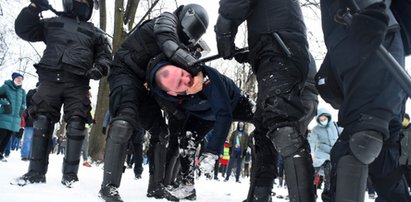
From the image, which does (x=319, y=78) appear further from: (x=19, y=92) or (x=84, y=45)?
(x=19, y=92)

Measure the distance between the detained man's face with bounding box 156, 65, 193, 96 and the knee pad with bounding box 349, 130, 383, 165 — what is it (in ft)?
A: 4.85

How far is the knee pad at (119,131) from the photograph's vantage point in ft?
8.87

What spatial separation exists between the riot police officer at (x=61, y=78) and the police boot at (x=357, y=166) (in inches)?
97.4

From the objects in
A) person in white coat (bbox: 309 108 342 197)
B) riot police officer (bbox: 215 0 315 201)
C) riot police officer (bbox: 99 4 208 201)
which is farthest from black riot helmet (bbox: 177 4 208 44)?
person in white coat (bbox: 309 108 342 197)

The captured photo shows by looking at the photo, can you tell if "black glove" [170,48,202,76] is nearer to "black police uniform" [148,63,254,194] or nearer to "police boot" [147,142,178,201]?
"black police uniform" [148,63,254,194]

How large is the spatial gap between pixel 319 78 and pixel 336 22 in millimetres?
331

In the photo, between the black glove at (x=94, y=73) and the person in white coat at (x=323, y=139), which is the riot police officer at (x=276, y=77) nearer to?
the black glove at (x=94, y=73)

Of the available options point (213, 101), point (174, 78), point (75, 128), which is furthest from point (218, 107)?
point (75, 128)

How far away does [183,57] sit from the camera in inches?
109

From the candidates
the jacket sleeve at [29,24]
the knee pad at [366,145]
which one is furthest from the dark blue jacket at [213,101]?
the jacket sleeve at [29,24]

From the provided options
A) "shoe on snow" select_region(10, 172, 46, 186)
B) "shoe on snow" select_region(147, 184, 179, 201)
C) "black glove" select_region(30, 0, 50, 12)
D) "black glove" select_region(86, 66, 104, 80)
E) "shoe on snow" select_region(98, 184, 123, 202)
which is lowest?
"shoe on snow" select_region(147, 184, 179, 201)

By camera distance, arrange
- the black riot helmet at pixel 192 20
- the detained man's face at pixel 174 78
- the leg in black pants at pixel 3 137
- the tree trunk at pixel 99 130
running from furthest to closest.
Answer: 1. the tree trunk at pixel 99 130
2. the leg in black pants at pixel 3 137
3. the black riot helmet at pixel 192 20
4. the detained man's face at pixel 174 78

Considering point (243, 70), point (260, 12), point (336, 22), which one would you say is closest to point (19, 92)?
point (260, 12)

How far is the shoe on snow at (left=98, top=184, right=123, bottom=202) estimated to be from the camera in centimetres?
247
